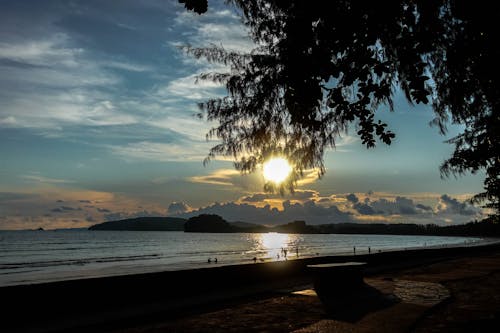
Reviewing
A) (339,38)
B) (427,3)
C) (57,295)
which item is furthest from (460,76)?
(57,295)

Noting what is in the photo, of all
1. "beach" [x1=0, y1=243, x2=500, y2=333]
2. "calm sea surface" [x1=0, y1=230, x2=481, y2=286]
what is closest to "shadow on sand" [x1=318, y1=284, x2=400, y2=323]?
"beach" [x1=0, y1=243, x2=500, y2=333]

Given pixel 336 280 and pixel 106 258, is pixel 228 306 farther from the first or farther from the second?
pixel 106 258

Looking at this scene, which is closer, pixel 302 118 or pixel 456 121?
pixel 302 118

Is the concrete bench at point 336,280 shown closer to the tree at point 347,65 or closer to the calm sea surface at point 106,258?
the tree at point 347,65

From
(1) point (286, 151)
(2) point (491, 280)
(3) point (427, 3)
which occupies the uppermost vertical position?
(3) point (427, 3)

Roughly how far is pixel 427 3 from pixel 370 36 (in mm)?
1407

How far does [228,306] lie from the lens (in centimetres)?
748

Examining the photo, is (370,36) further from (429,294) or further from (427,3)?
(429,294)

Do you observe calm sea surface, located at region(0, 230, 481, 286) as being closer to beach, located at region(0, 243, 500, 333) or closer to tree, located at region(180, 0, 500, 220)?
beach, located at region(0, 243, 500, 333)

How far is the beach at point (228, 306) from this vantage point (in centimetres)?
577

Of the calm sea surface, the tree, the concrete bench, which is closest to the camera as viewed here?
the tree

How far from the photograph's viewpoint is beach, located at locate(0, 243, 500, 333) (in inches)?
227

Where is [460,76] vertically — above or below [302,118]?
above

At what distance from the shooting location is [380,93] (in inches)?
199
